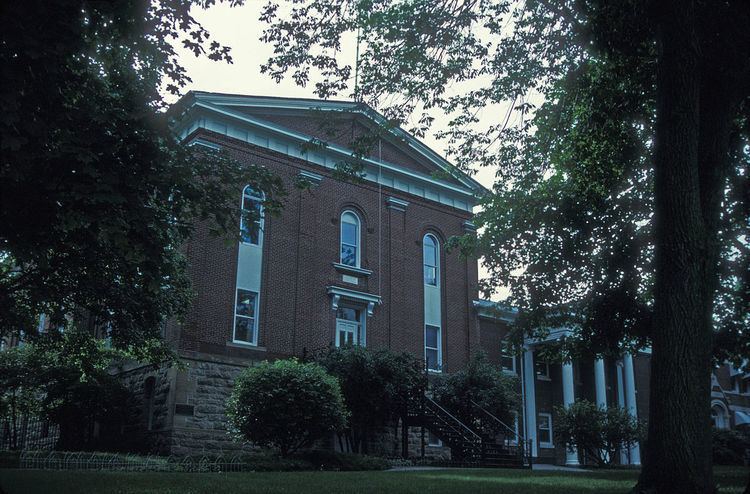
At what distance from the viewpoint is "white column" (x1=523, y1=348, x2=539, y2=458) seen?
3341 cm

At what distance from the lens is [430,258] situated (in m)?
31.4

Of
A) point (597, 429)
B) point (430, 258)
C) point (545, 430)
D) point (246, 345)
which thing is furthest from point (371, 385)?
point (545, 430)

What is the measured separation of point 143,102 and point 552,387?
29.9m

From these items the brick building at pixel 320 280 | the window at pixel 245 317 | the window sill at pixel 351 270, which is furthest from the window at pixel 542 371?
the window at pixel 245 317

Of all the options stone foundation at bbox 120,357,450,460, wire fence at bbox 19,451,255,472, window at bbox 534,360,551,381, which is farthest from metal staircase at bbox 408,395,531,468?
window at bbox 534,360,551,381

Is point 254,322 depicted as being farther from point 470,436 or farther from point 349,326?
point 470,436

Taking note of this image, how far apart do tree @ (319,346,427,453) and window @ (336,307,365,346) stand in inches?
112

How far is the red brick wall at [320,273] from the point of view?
24.0 metres

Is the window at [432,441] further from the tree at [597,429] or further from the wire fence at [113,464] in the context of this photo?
the wire fence at [113,464]

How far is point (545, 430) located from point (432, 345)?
8704 millimetres

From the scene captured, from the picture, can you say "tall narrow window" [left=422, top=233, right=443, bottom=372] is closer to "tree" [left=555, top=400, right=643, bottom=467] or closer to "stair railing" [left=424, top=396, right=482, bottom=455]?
"stair railing" [left=424, top=396, right=482, bottom=455]

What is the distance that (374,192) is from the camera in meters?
29.9

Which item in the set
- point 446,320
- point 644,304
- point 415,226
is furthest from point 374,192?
point 644,304

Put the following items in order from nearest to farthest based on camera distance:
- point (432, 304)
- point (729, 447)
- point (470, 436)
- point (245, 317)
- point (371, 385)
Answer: point (371, 385), point (470, 436), point (245, 317), point (432, 304), point (729, 447)
